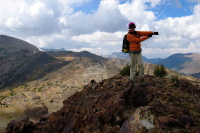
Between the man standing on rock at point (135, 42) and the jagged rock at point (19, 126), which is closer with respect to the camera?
the man standing on rock at point (135, 42)

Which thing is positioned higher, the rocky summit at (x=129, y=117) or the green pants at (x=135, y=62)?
the green pants at (x=135, y=62)

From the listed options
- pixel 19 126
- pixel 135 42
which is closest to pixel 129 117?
pixel 135 42

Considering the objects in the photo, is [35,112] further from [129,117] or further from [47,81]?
[47,81]

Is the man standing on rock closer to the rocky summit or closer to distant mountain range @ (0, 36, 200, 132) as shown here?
the rocky summit

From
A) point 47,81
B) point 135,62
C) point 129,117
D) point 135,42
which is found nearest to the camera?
point 129,117

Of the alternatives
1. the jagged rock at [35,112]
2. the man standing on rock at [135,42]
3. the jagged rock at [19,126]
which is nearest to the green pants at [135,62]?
the man standing on rock at [135,42]

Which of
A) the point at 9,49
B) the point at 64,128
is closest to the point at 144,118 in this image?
the point at 64,128

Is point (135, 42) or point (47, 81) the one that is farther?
point (47, 81)

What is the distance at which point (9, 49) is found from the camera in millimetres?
196875

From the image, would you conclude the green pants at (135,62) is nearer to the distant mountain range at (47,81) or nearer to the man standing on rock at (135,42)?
the man standing on rock at (135,42)

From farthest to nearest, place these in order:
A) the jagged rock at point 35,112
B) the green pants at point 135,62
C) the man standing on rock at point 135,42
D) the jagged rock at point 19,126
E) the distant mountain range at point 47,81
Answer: the jagged rock at point 35,112, the distant mountain range at point 47,81, the jagged rock at point 19,126, the green pants at point 135,62, the man standing on rock at point 135,42

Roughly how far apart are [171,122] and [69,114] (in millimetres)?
6197

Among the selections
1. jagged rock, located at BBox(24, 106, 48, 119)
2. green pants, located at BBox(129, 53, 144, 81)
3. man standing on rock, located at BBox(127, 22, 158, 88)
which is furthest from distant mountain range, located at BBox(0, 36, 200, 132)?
man standing on rock, located at BBox(127, 22, 158, 88)

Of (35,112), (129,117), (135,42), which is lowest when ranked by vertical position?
(35,112)
